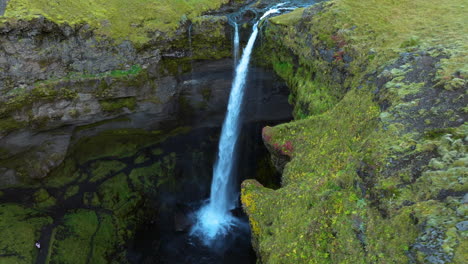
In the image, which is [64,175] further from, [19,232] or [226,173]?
[226,173]

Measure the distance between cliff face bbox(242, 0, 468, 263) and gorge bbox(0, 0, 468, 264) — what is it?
0.05m

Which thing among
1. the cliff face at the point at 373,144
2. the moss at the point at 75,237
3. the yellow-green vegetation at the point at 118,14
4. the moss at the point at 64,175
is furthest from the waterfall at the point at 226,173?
the moss at the point at 64,175

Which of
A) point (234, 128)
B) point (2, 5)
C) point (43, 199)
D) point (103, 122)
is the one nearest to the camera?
point (2, 5)

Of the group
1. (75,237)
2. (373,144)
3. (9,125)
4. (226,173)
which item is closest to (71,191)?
(75,237)

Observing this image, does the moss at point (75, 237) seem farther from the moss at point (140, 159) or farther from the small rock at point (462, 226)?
the small rock at point (462, 226)

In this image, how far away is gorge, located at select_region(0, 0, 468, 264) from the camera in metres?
7.05

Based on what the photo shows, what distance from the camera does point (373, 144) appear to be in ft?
26.6

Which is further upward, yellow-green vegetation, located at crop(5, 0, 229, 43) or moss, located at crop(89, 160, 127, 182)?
yellow-green vegetation, located at crop(5, 0, 229, 43)

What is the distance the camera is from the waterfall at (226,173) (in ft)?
61.1

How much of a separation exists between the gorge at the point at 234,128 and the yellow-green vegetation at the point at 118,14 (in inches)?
4.3

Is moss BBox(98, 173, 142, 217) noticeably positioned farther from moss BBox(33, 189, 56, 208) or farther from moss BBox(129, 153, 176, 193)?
moss BBox(33, 189, 56, 208)

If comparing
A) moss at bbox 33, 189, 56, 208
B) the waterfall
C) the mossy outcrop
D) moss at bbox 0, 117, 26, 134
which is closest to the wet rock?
moss at bbox 0, 117, 26, 134

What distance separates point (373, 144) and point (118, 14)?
16060mm

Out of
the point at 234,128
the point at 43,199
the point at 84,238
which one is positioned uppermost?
the point at 234,128
